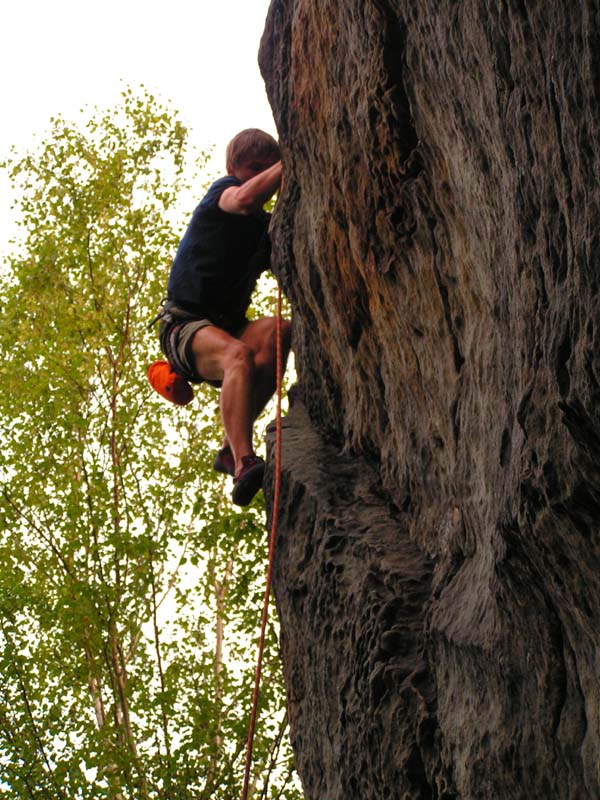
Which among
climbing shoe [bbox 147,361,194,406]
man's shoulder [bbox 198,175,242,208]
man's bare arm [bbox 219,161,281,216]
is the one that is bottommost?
climbing shoe [bbox 147,361,194,406]

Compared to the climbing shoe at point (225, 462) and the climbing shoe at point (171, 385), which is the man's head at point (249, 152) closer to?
the climbing shoe at point (171, 385)

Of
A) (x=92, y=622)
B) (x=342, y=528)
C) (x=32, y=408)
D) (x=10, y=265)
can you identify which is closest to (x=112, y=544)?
(x=92, y=622)

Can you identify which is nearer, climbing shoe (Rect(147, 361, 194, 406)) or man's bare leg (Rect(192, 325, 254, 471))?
man's bare leg (Rect(192, 325, 254, 471))

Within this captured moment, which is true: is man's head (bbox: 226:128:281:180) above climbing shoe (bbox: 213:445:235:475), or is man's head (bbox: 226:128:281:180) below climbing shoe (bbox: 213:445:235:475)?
above

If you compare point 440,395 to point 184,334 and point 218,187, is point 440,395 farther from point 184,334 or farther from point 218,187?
point 218,187

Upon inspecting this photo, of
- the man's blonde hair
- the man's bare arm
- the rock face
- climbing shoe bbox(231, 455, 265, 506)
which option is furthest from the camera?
the man's blonde hair

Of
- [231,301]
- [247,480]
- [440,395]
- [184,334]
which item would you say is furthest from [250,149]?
[440,395]

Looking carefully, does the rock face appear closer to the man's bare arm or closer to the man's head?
the man's bare arm

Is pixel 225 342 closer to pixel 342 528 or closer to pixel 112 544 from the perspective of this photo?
pixel 342 528

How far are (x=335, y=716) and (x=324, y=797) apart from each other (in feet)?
1.46

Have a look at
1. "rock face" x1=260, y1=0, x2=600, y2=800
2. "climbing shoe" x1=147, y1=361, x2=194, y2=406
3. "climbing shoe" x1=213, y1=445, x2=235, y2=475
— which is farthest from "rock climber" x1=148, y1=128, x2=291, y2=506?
"rock face" x1=260, y1=0, x2=600, y2=800

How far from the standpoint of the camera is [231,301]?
274 inches

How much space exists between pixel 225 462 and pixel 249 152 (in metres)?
2.01

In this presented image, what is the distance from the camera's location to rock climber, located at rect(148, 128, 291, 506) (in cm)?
645
